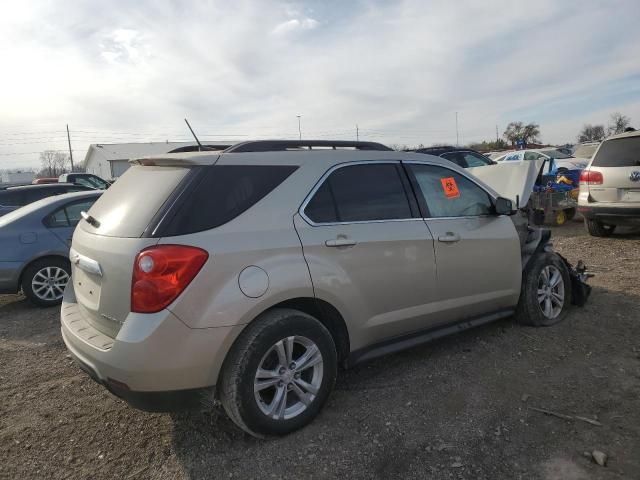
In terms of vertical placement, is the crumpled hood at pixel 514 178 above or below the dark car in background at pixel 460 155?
below

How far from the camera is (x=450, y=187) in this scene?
3.95 meters

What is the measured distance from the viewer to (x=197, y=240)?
8.53 feet

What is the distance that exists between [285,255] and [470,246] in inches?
67.1

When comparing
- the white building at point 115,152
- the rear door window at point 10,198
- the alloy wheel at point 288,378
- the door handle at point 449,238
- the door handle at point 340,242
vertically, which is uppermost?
the white building at point 115,152

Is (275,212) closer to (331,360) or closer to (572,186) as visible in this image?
(331,360)

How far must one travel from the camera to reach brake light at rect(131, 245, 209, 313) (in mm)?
2504

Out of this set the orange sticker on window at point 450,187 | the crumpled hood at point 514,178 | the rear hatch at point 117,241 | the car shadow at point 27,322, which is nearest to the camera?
the rear hatch at point 117,241

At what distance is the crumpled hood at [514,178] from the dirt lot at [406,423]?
5.95 feet

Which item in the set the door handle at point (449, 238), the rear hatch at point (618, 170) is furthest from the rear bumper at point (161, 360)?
the rear hatch at point (618, 170)

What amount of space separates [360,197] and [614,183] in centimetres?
606

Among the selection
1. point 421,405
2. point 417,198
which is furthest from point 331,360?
point 417,198

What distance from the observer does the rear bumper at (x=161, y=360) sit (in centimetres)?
249

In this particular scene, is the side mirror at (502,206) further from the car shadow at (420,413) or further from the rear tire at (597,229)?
the rear tire at (597,229)

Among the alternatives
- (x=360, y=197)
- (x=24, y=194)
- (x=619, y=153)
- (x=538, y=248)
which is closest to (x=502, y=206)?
(x=538, y=248)
